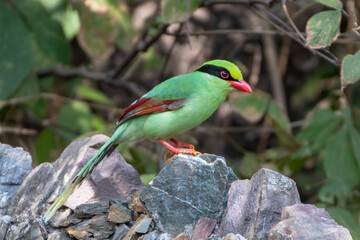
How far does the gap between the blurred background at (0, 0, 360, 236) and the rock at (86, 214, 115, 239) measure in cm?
55

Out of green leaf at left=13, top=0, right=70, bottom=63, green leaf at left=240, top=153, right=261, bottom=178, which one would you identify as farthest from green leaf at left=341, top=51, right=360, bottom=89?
green leaf at left=13, top=0, right=70, bottom=63

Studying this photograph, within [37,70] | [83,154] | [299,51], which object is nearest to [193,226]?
[83,154]

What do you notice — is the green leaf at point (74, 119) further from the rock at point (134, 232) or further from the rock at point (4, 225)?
the rock at point (134, 232)

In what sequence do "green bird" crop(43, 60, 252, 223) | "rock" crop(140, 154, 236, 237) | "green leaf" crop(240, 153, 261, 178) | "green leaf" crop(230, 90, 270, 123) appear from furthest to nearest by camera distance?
"green leaf" crop(240, 153, 261, 178), "green leaf" crop(230, 90, 270, 123), "green bird" crop(43, 60, 252, 223), "rock" crop(140, 154, 236, 237)

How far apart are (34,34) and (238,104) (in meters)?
1.84

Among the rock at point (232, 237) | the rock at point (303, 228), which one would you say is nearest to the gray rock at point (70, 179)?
the rock at point (232, 237)

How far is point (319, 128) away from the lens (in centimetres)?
513

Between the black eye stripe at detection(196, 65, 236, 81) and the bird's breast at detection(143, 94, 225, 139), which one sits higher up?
the black eye stripe at detection(196, 65, 236, 81)

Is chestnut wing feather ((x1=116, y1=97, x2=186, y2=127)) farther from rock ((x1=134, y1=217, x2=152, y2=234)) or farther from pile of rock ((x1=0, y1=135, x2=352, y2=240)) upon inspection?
rock ((x1=134, y1=217, x2=152, y2=234))

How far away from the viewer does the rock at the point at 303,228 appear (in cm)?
221

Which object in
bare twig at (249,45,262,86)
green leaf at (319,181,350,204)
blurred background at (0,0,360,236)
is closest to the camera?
green leaf at (319,181,350,204)

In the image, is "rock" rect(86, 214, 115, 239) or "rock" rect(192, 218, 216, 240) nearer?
"rock" rect(192, 218, 216, 240)

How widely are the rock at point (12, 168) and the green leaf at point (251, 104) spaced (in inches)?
92.2

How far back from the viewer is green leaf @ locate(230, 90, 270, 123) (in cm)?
505
